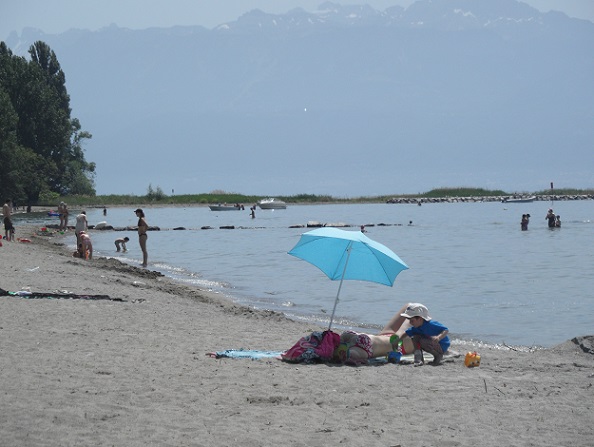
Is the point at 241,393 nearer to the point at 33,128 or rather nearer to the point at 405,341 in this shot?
the point at 405,341

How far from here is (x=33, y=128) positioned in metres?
77.1

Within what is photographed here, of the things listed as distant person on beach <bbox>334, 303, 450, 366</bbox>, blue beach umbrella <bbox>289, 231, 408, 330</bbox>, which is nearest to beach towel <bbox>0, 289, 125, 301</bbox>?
blue beach umbrella <bbox>289, 231, 408, 330</bbox>

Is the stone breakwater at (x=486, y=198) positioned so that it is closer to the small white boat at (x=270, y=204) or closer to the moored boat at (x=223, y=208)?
the small white boat at (x=270, y=204)

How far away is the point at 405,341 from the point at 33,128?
70.6m

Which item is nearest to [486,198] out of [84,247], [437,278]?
[437,278]

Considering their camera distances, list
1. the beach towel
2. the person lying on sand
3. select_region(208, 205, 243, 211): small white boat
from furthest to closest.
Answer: select_region(208, 205, 243, 211): small white boat, the person lying on sand, the beach towel

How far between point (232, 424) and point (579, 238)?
45740mm

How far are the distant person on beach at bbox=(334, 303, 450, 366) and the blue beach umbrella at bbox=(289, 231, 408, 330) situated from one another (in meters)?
0.59

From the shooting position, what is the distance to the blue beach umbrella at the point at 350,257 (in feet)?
38.1

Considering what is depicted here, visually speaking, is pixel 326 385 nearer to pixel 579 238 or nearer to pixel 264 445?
pixel 264 445

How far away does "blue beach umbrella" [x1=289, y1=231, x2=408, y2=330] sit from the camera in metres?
11.6

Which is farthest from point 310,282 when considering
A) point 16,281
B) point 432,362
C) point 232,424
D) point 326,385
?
point 232,424

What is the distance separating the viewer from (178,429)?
7.38m

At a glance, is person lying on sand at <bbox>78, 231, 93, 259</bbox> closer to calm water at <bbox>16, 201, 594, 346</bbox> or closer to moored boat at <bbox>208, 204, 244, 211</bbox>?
calm water at <bbox>16, 201, 594, 346</bbox>
